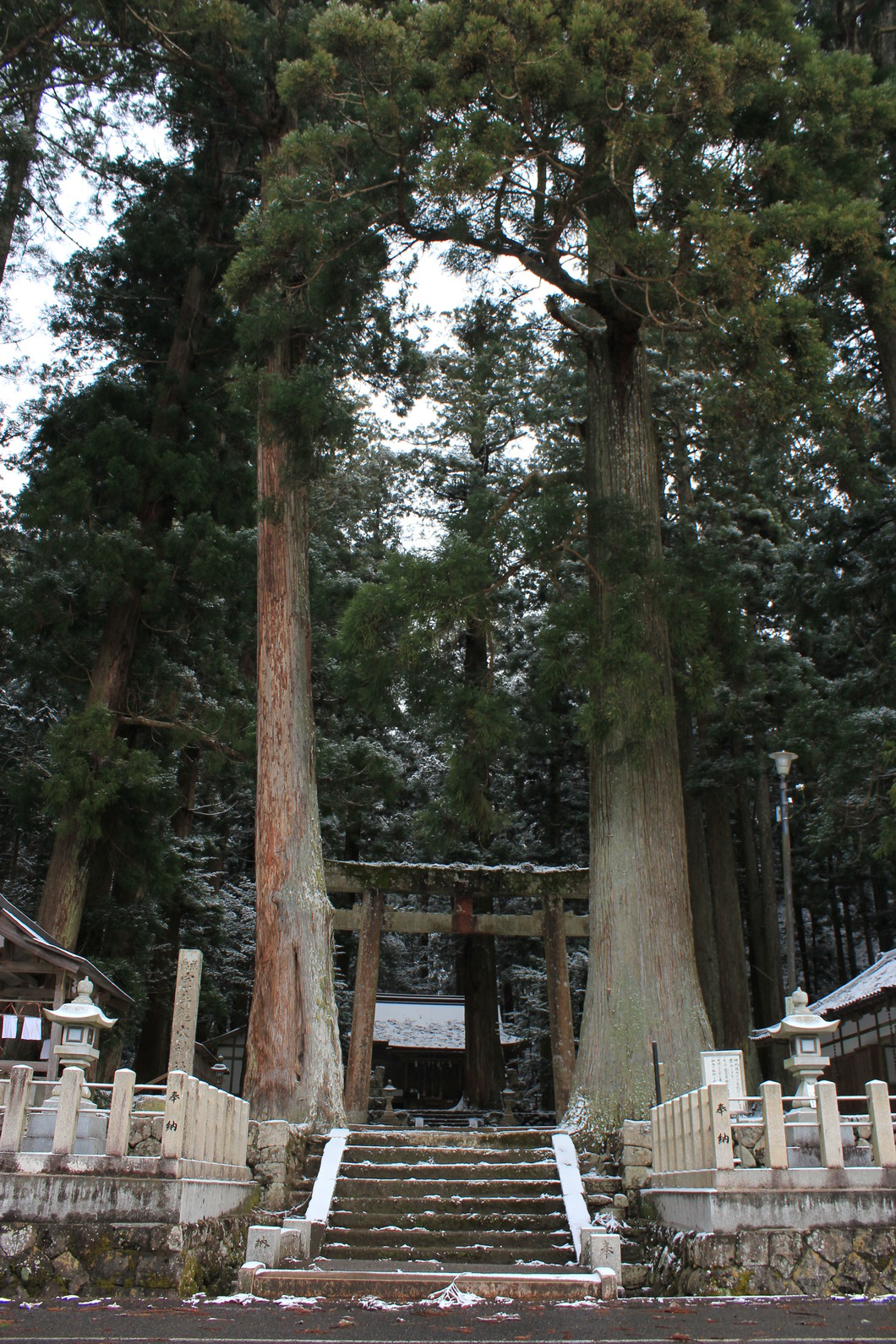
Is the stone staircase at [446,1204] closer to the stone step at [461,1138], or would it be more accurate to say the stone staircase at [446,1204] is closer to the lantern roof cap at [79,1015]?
the stone step at [461,1138]

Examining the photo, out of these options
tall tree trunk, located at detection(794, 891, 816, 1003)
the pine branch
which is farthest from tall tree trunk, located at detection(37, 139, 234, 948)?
tall tree trunk, located at detection(794, 891, 816, 1003)

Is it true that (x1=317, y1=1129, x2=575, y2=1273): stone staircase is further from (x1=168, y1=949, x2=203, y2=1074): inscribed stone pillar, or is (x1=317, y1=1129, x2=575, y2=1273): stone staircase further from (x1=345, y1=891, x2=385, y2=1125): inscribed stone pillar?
(x1=345, y1=891, x2=385, y2=1125): inscribed stone pillar

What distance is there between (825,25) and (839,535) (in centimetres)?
625

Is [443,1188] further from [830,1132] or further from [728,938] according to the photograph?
[728,938]

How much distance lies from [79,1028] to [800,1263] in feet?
14.8

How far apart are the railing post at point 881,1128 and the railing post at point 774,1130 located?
502 millimetres

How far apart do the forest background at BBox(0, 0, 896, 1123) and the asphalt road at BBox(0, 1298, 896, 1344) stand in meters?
4.48

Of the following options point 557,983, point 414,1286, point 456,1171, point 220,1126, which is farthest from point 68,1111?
point 557,983

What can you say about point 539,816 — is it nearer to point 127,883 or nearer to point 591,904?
point 127,883

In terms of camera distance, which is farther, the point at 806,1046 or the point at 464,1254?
the point at 464,1254

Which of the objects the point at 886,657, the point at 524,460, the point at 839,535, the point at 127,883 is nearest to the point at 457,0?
the point at 839,535

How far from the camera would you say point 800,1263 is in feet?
16.6

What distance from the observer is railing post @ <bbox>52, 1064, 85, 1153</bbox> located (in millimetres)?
5406

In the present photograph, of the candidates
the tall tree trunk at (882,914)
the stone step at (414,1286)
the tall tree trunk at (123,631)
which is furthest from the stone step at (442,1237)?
the tall tree trunk at (882,914)
